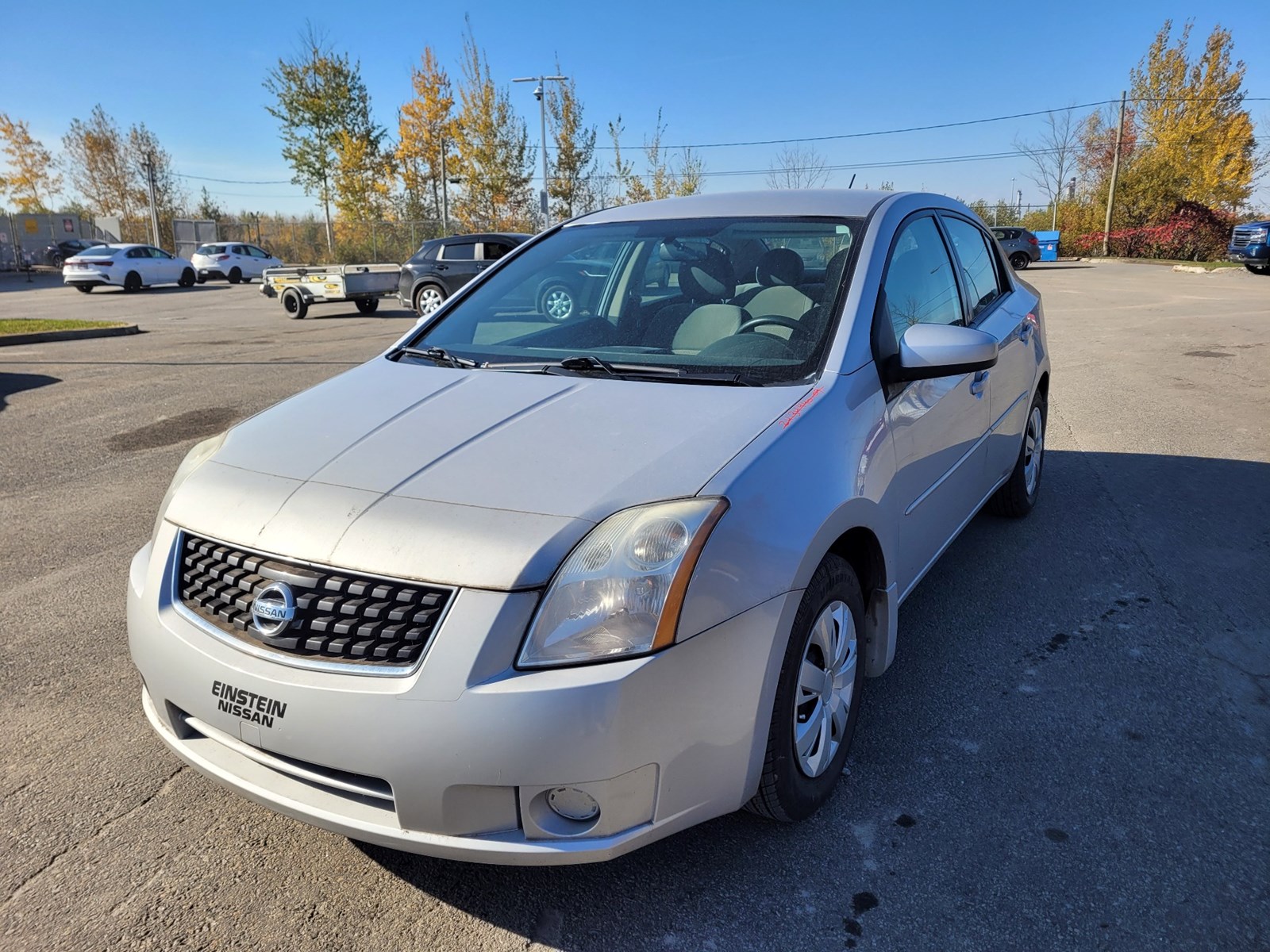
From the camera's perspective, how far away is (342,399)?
2.91m

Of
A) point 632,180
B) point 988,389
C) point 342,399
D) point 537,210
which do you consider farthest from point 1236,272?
point 342,399

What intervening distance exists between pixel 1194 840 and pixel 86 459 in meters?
7.10

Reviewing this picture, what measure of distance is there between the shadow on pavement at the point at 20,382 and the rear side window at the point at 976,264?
926 centimetres

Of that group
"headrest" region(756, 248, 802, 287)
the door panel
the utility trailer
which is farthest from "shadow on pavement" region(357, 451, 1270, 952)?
the utility trailer

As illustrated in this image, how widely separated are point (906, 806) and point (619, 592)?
1.26 meters

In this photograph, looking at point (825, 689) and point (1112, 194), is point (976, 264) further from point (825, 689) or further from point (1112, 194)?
point (1112, 194)

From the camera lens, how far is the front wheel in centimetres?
357

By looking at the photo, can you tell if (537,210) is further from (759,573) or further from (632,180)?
(759,573)

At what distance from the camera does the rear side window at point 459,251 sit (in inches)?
689

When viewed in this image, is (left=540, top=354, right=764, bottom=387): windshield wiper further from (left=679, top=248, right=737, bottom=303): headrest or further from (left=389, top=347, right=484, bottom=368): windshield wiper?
(left=679, top=248, right=737, bottom=303): headrest

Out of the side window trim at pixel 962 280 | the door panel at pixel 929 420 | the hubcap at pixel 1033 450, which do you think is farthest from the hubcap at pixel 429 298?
the door panel at pixel 929 420

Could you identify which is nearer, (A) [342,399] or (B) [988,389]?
(A) [342,399]

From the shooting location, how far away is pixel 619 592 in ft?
6.41

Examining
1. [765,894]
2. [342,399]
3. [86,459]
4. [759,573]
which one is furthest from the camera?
[86,459]
